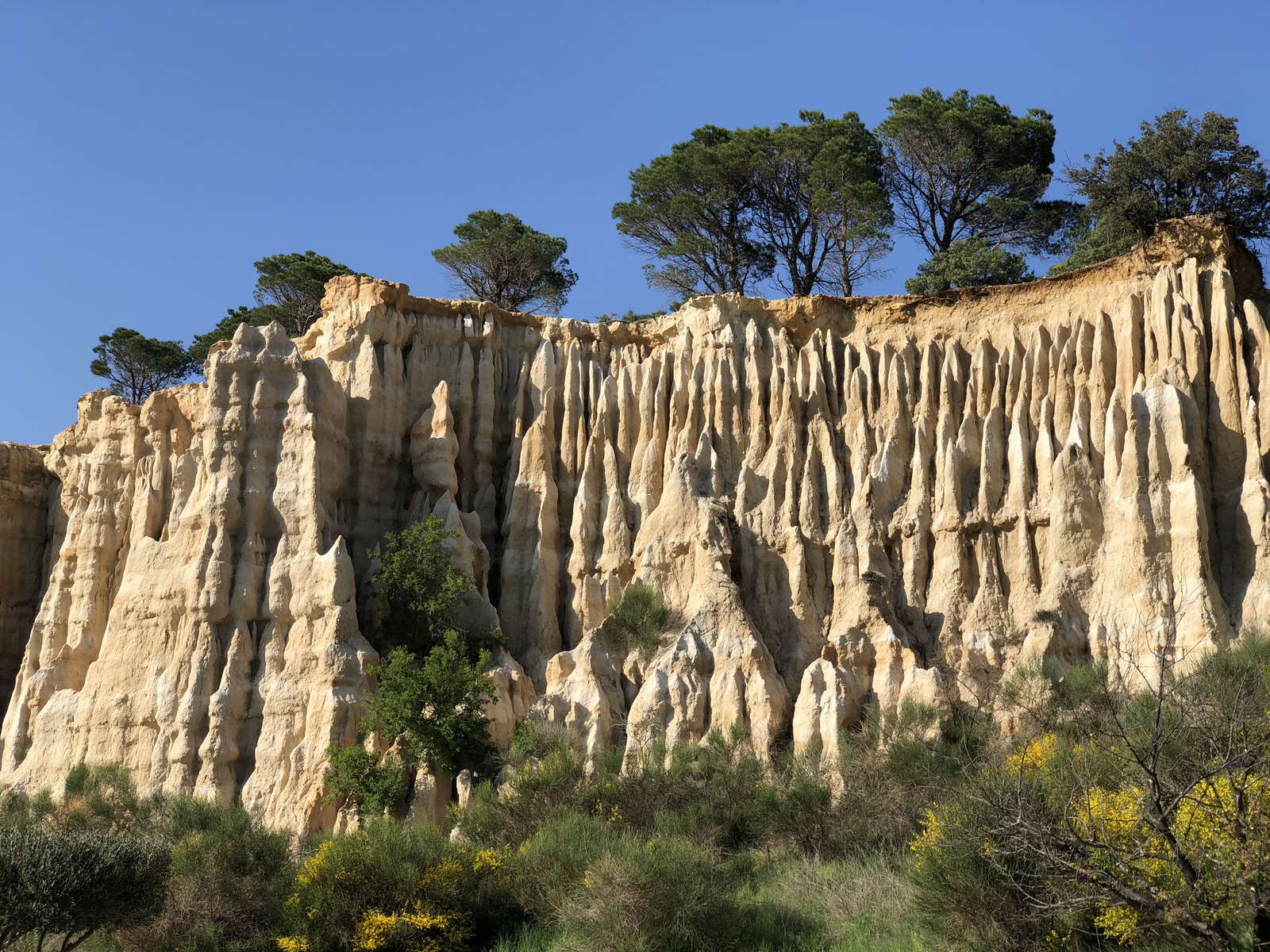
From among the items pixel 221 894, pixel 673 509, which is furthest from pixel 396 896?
pixel 673 509

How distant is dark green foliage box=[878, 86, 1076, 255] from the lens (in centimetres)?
4325

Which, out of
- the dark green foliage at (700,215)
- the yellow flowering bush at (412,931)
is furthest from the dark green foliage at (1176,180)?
the yellow flowering bush at (412,931)

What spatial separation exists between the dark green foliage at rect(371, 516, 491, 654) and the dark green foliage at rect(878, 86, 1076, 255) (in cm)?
2061

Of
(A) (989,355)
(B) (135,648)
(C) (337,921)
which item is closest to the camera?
(C) (337,921)

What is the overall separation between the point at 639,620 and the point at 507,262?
835 inches

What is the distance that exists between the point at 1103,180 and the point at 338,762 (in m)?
24.0

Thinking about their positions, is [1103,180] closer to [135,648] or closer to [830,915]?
[830,915]

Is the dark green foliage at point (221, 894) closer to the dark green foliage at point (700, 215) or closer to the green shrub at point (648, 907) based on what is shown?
the green shrub at point (648, 907)

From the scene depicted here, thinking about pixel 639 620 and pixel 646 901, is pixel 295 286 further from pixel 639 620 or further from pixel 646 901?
pixel 646 901

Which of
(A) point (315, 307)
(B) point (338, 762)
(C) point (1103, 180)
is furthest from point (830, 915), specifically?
(A) point (315, 307)

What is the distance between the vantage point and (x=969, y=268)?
38875 millimetres

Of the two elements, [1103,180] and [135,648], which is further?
[1103,180]

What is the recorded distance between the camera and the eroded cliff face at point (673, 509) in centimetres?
2838

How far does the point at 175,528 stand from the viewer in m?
31.9
